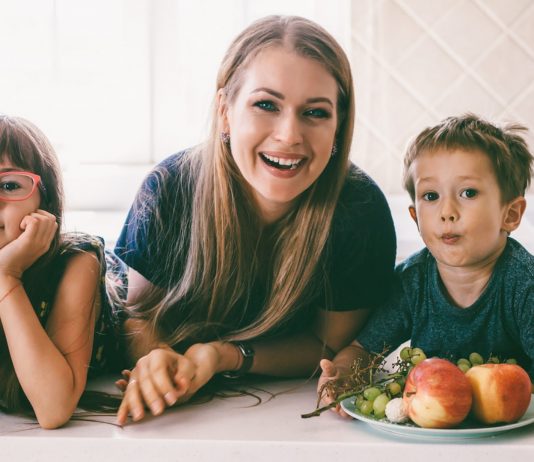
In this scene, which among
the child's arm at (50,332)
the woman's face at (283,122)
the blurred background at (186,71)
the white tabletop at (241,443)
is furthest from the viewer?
the blurred background at (186,71)

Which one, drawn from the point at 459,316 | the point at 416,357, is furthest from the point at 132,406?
the point at 459,316

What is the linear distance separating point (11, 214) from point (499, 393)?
656 millimetres

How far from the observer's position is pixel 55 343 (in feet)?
3.51

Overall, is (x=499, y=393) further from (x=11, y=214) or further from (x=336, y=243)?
(x=11, y=214)

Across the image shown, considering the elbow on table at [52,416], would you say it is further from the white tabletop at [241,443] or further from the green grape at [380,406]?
the green grape at [380,406]

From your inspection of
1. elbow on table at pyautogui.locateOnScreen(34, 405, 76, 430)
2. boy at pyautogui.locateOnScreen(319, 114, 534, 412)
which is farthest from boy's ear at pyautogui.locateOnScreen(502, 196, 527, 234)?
elbow on table at pyautogui.locateOnScreen(34, 405, 76, 430)

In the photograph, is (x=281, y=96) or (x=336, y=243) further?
(x=336, y=243)

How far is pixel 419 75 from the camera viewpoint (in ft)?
6.73

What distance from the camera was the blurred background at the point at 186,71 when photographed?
2.01 meters

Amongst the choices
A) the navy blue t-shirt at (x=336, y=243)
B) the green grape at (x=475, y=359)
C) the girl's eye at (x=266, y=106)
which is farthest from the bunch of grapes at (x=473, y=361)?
the girl's eye at (x=266, y=106)

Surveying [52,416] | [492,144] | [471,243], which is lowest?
[52,416]

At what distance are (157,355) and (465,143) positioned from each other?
19.9 inches

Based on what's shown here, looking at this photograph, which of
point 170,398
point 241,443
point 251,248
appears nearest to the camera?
point 241,443

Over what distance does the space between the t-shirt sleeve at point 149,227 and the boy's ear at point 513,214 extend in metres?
0.49
